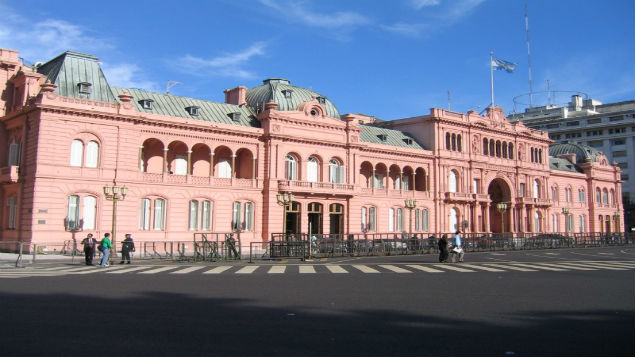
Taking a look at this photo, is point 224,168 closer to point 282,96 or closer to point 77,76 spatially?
point 282,96

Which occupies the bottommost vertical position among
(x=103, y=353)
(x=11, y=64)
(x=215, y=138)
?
(x=103, y=353)

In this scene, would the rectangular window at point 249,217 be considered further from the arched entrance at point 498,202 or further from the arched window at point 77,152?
the arched entrance at point 498,202

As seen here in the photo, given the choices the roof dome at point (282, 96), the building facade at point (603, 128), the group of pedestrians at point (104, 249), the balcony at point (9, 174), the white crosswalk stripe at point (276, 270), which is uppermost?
the building facade at point (603, 128)

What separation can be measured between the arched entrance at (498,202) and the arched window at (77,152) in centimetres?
4682

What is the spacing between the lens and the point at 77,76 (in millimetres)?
42188

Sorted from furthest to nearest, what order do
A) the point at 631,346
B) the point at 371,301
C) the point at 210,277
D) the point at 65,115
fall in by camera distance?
the point at 65,115 → the point at 210,277 → the point at 371,301 → the point at 631,346

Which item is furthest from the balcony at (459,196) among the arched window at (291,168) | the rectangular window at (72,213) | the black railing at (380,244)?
the rectangular window at (72,213)

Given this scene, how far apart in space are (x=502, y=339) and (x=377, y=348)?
2177 millimetres

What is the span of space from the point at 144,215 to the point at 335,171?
60.4 ft

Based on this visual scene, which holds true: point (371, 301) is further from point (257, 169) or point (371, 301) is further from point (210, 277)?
point (257, 169)

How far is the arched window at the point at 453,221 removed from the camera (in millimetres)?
62219

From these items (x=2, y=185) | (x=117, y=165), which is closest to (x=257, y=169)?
(x=117, y=165)

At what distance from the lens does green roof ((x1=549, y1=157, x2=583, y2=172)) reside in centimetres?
8062

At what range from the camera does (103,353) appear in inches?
322
